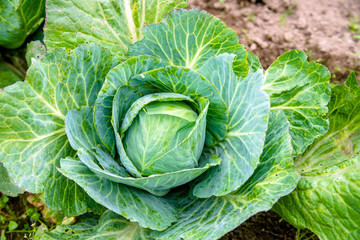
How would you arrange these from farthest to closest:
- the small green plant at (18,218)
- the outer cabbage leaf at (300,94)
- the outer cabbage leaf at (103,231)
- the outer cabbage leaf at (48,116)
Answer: the small green plant at (18,218), the outer cabbage leaf at (300,94), the outer cabbage leaf at (103,231), the outer cabbage leaf at (48,116)

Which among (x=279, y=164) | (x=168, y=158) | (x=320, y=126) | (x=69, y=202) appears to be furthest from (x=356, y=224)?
(x=69, y=202)

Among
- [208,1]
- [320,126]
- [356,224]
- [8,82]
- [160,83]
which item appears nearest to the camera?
[356,224]

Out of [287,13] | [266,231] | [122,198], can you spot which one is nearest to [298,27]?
[287,13]

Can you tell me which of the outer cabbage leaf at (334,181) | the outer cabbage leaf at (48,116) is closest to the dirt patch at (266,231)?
the outer cabbage leaf at (334,181)

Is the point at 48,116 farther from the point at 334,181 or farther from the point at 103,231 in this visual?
the point at 334,181

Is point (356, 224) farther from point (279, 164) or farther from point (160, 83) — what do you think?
point (160, 83)

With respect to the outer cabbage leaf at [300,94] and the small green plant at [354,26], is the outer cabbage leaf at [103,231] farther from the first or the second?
the small green plant at [354,26]
